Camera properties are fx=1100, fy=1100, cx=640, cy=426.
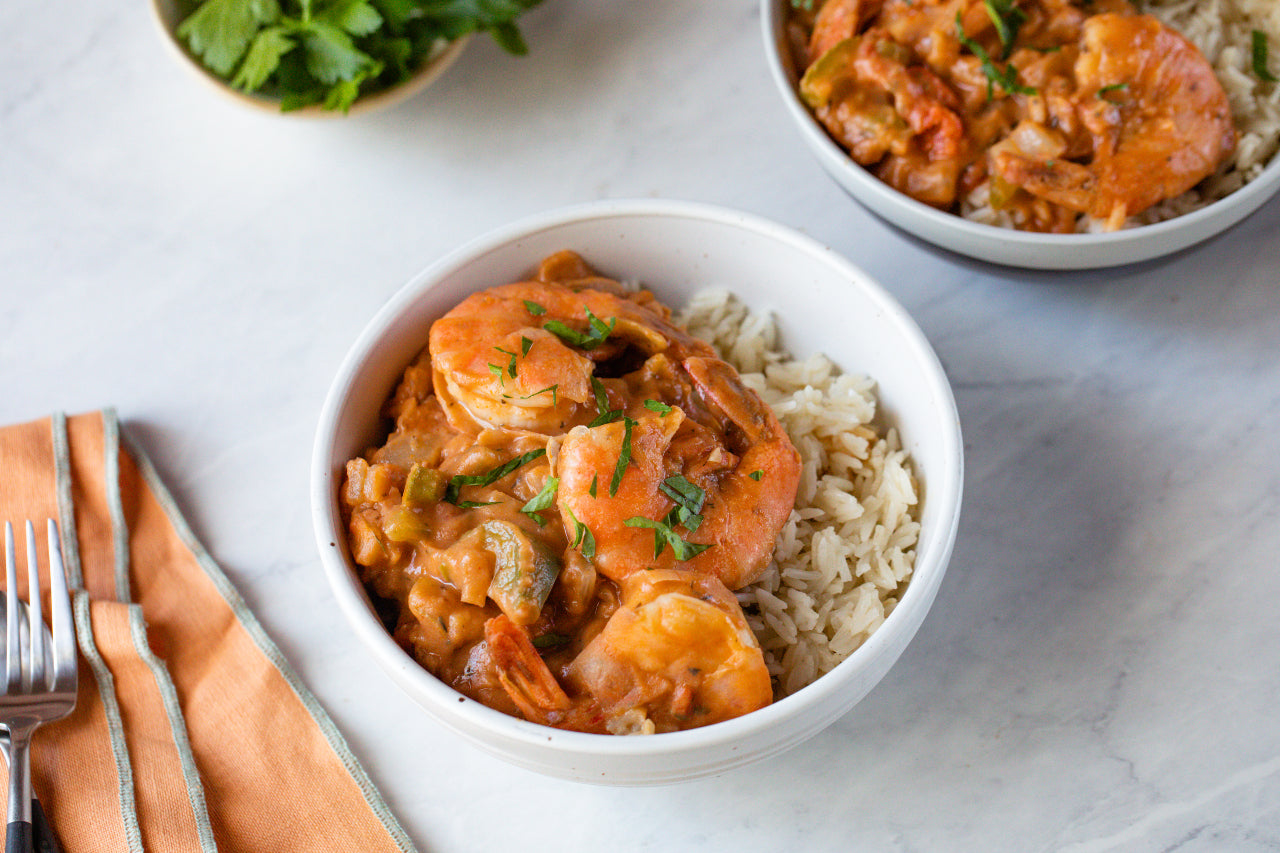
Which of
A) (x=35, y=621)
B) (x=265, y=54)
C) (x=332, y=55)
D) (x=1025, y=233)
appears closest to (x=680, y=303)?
(x=1025, y=233)

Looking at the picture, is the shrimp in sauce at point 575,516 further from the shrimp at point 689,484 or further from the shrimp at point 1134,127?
the shrimp at point 1134,127

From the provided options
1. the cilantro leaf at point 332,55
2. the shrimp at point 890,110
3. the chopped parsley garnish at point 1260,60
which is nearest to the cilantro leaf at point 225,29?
the cilantro leaf at point 332,55

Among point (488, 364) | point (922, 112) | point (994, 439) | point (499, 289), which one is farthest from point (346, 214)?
point (994, 439)

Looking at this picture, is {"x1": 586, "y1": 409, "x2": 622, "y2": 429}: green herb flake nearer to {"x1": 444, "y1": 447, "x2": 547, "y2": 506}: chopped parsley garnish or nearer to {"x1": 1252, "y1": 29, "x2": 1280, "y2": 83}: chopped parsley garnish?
{"x1": 444, "y1": 447, "x2": 547, "y2": 506}: chopped parsley garnish

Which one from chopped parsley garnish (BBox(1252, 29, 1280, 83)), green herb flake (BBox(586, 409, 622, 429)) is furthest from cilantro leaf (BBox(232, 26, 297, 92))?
chopped parsley garnish (BBox(1252, 29, 1280, 83))

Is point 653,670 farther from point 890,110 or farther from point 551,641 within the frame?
point 890,110

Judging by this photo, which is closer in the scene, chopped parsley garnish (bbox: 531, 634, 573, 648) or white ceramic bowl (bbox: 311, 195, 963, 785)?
white ceramic bowl (bbox: 311, 195, 963, 785)

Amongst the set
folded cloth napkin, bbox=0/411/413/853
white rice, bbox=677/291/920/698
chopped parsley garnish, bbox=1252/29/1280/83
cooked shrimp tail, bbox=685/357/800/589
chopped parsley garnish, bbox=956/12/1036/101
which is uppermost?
chopped parsley garnish, bbox=956/12/1036/101
